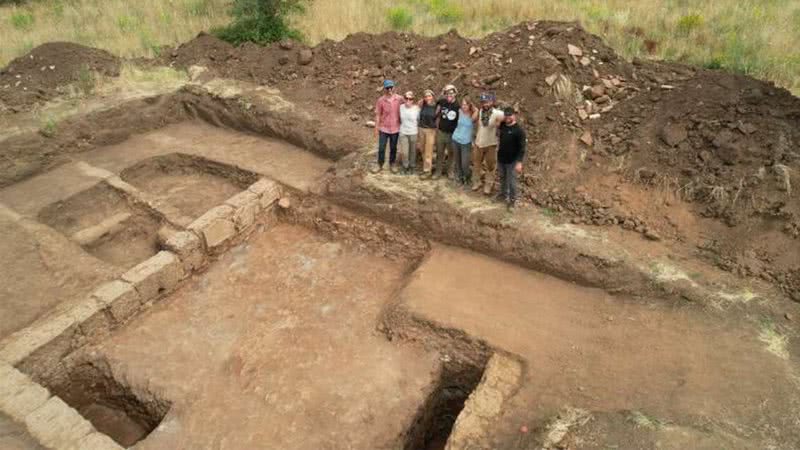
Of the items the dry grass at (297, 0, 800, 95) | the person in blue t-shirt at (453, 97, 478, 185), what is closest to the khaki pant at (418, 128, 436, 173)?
the person in blue t-shirt at (453, 97, 478, 185)

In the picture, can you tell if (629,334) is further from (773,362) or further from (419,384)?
(419,384)

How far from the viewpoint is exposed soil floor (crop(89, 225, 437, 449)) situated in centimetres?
531

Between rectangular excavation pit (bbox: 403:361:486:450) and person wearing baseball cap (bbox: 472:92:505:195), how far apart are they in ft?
8.21

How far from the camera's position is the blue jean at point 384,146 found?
7.74 meters

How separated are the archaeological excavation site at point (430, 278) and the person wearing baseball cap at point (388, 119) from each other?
18.0 inches

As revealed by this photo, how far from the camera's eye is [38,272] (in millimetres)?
6758

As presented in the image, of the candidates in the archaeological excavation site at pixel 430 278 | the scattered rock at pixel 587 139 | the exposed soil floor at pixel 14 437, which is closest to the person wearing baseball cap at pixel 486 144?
the archaeological excavation site at pixel 430 278

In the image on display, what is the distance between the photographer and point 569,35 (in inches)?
332

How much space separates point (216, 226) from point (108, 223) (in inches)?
75.6

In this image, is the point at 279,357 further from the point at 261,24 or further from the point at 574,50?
the point at 261,24

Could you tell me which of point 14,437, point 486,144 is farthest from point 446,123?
point 14,437

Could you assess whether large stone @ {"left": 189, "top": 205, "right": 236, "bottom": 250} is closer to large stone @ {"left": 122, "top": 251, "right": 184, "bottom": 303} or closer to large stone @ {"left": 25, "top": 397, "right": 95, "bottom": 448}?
large stone @ {"left": 122, "top": 251, "right": 184, "bottom": 303}

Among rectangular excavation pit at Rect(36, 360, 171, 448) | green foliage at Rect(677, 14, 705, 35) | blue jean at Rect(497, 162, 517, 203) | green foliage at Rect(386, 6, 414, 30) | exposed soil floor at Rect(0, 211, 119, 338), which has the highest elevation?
green foliage at Rect(677, 14, 705, 35)

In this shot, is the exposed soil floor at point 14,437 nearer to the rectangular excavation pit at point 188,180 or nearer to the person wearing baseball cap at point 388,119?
the rectangular excavation pit at point 188,180
